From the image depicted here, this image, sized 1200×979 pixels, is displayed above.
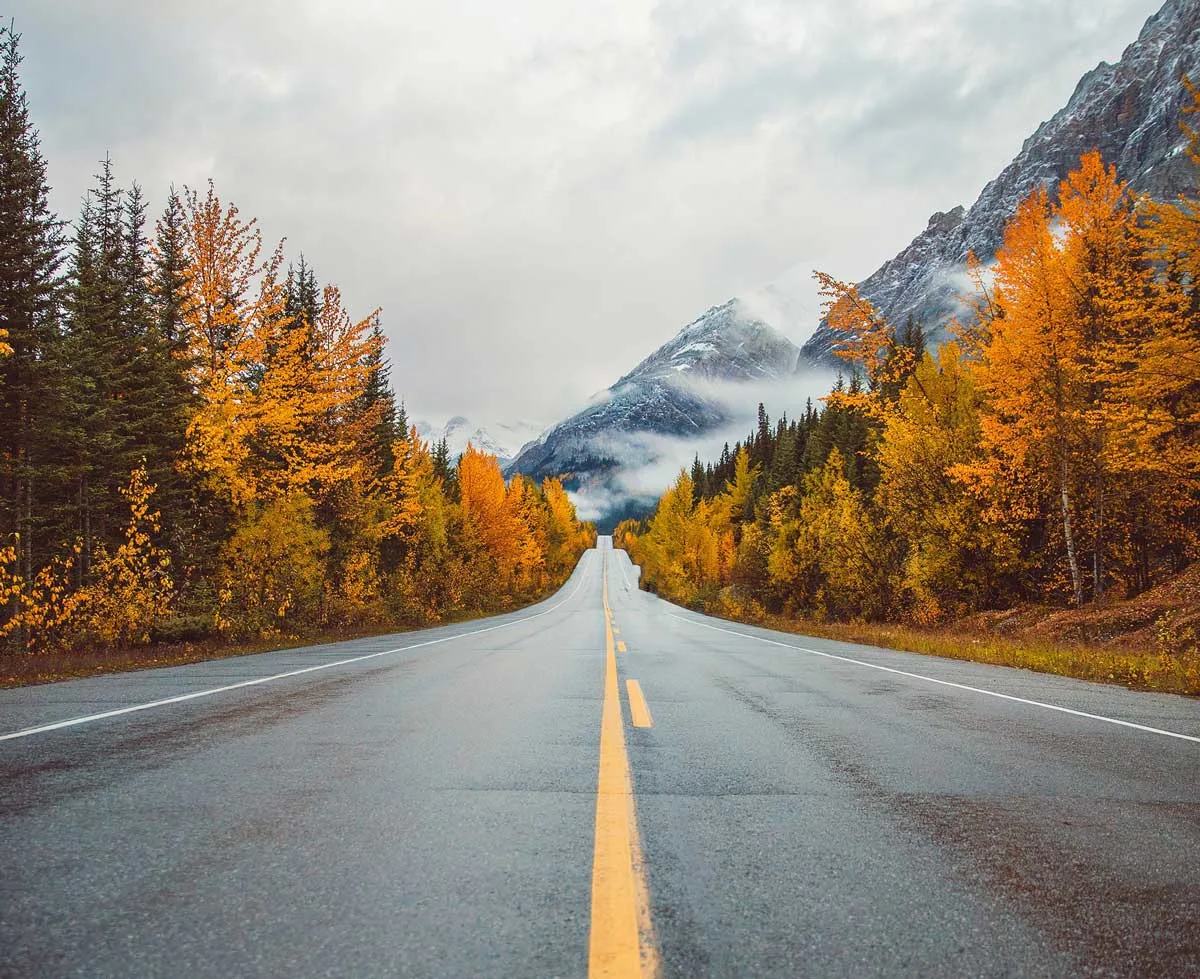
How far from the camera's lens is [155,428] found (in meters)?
18.0

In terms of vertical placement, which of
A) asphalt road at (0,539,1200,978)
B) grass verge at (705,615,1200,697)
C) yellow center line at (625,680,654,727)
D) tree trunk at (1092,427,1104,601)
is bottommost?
grass verge at (705,615,1200,697)

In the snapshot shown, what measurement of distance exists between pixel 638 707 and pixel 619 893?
14.4 ft

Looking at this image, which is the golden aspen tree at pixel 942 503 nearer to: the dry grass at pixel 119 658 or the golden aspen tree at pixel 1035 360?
the golden aspen tree at pixel 1035 360

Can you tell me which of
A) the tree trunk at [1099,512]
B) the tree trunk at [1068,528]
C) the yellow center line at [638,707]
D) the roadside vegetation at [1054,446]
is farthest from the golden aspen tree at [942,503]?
the yellow center line at [638,707]

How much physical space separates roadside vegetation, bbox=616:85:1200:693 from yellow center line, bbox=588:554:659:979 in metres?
10.6

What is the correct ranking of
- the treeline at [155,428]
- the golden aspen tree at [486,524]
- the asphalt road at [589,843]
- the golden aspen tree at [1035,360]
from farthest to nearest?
the golden aspen tree at [486,524] < the golden aspen tree at [1035,360] < the treeline at [155,428] < the asphalt road at [589,843]

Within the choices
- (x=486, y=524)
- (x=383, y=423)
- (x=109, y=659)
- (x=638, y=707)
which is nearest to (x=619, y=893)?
(x=638, y=707)

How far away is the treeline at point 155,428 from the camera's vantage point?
1430 centimetres

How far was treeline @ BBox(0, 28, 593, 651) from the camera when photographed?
1430 cm

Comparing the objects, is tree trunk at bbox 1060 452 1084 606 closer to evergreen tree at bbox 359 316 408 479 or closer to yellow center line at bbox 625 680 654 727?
yellow center line at bbox 625 680 654 727

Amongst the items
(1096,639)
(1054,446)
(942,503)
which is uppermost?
(1054,446)

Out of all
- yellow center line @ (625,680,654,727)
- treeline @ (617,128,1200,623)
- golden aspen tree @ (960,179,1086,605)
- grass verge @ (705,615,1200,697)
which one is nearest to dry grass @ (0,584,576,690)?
yellow center line @ (625,680,654,727)

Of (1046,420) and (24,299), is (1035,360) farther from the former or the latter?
(24,299)

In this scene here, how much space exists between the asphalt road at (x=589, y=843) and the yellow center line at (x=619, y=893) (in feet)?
0.05
